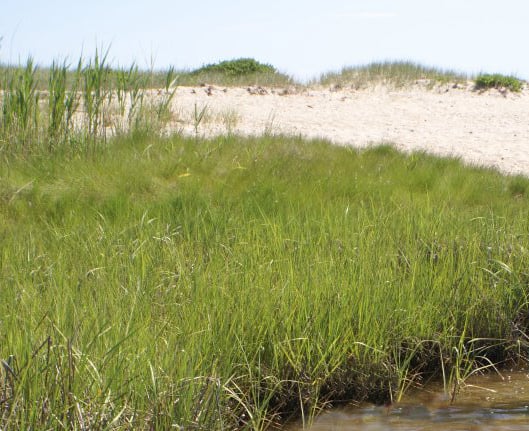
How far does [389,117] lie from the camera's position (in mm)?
12508

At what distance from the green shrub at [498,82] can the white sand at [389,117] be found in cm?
26

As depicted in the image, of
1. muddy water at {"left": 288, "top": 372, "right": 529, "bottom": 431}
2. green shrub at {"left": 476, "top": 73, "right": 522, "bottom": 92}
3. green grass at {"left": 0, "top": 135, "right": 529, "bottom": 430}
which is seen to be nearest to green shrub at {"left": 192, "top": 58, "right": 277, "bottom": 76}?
green shrub at {"left": 476, "top": 73, "right": 522, "bottom": 92}

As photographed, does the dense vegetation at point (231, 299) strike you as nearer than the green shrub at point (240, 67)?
Yes

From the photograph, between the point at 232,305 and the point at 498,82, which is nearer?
the point at 232,305

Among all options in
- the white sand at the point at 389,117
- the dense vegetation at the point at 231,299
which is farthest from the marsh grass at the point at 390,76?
the dense vegetation at the point at 231,299

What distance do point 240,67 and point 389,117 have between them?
6.89 m

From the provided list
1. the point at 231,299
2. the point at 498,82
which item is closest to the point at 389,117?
the point at 498,82

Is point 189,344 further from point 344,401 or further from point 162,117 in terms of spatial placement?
point 162,117

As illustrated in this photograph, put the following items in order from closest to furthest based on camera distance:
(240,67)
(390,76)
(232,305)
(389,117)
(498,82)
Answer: (232,305) → (389,117) → (390,76) → (498,82) → (240,67)

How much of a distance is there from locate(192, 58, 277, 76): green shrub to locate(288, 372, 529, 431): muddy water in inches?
579

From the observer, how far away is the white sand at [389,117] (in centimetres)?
987

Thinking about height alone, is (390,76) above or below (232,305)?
above

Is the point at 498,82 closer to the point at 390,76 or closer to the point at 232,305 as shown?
the point at 390,76

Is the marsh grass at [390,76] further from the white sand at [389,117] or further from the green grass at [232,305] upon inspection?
the green grass at [232,305]
